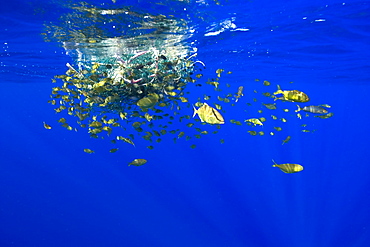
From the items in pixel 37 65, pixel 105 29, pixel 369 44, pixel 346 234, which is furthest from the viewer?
pixel 346 234

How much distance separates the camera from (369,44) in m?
11.5

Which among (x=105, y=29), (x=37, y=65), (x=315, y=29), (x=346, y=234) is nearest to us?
(x=105, y=29)

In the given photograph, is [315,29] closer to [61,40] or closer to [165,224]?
[61,40]

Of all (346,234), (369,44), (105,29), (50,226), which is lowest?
(346,234)

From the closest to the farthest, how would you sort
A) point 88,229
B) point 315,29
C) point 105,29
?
point 105,29, point 315,29, point 88,229

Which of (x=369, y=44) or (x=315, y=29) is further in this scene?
(x=369, y=44)

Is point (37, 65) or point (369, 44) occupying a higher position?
point (37, 65)

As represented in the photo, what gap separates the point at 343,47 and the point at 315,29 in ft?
11.6

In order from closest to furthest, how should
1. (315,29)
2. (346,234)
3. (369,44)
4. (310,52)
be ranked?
(315,29)
(369,44)
(310,52)
(346,234)

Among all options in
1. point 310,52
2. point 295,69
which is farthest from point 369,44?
point 295,69

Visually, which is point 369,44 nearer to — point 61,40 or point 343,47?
point 343,47

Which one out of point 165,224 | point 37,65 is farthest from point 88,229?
point 37,65

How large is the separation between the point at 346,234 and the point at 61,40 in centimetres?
1995

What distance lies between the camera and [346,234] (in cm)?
1775
